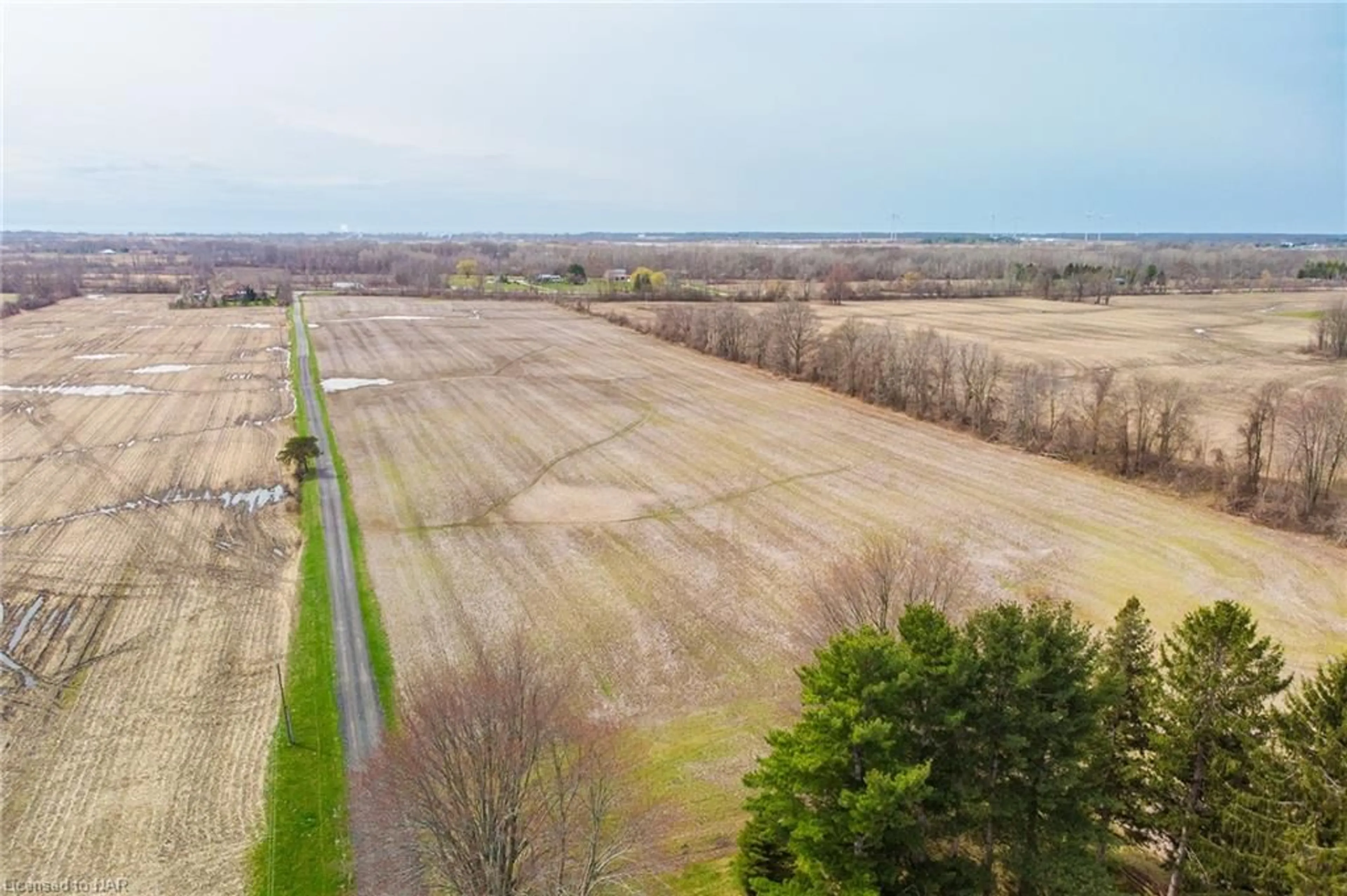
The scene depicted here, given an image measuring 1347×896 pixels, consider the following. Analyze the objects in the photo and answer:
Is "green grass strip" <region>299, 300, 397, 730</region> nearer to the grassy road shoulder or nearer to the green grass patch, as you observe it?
the grassy road shoulder

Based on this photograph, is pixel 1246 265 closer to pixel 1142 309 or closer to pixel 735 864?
pixel 1142 309

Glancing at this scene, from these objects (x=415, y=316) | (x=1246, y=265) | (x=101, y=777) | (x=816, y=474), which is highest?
(x=1246, y=265)

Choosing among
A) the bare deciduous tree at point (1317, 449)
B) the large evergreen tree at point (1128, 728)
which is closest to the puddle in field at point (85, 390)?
the large evergreen tree at point (1128, 728)

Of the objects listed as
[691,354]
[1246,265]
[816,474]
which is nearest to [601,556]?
[816,474]

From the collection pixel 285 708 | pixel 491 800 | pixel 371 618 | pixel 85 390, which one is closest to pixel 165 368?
pixel 85 390

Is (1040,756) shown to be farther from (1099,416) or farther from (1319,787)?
(1099,416)

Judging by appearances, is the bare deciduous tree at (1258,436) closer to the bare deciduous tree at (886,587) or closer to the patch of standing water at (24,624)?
the bare deciduous tree at (886,587)
